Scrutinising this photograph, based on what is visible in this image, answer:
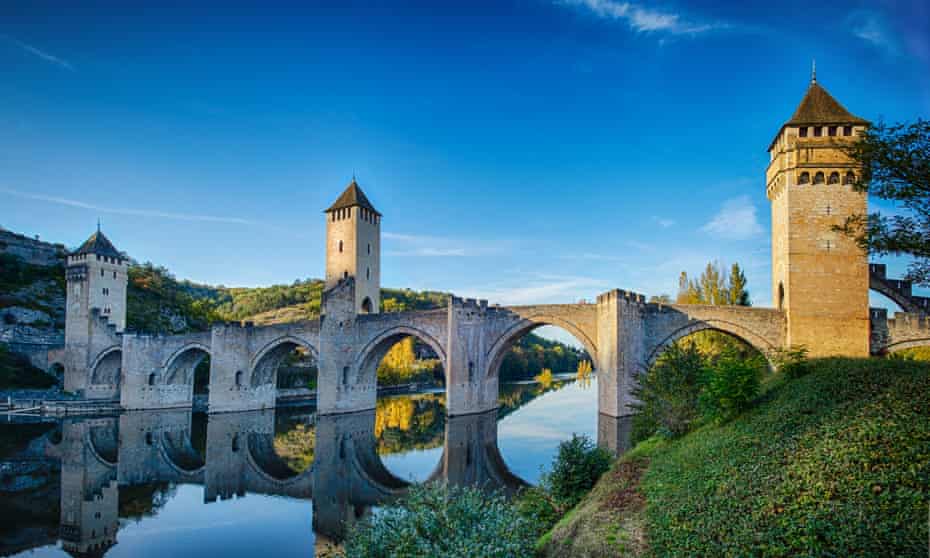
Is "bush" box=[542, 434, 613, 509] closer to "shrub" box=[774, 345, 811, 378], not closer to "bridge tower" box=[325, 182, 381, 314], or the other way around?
"shrub" box=[774, 345, 811, 378]

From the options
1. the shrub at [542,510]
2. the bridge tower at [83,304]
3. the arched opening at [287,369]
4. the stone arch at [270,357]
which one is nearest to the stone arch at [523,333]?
the stone arch at [270,357]

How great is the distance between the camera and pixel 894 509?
5855 millimetres

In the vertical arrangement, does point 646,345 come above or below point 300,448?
above

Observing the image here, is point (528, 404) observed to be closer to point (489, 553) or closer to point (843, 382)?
point (843, 382)

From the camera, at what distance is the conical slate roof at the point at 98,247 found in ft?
126

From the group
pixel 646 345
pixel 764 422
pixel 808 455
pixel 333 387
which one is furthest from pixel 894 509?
pixel 333 387

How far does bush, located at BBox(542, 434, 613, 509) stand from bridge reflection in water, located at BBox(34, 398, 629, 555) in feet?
13.9

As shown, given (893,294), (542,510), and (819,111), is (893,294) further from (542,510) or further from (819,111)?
(542,510)

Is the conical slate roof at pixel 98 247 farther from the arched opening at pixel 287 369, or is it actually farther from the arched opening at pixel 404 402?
the arched opening at pixel 404 402

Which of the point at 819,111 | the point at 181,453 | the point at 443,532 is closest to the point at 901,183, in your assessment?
the point at 443,532

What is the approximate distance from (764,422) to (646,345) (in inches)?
650

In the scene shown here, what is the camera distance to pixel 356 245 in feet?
115

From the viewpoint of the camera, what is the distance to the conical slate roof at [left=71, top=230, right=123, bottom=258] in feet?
126

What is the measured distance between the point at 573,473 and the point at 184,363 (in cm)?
3321
